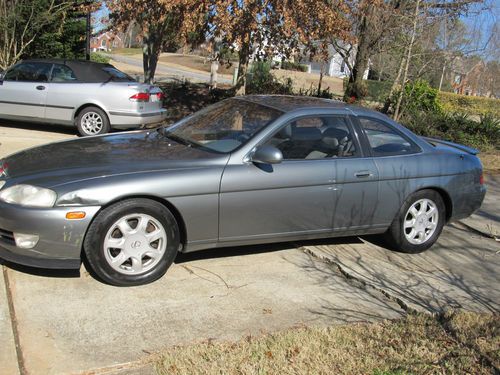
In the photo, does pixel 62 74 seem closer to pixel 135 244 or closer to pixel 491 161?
pixel 135 244

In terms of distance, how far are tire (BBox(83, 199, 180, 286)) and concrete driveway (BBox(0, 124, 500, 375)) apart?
0.13m

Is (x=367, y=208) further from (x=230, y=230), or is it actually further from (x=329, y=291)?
(x=230, y=230)

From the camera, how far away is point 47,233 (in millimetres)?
3865

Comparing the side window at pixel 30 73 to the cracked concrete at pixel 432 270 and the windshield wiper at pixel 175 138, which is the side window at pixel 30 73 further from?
the cracked concrete at pixel 432 270

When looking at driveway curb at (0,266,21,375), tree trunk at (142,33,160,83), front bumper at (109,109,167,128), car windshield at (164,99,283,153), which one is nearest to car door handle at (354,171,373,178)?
car windshield at (164,99,283,153)

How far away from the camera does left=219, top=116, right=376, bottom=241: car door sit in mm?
4484

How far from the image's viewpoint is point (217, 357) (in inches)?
130

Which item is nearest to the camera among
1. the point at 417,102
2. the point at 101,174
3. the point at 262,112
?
the point at 101,174

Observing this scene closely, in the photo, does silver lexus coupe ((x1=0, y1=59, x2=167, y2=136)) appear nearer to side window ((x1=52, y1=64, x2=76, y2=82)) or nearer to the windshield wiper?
side window ((x1=52, y1=64, x2=76, y2=82))

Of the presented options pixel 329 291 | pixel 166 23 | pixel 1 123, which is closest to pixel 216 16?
pixel 166 23

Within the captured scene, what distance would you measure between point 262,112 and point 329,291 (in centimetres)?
174

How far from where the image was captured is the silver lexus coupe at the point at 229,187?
395 cm

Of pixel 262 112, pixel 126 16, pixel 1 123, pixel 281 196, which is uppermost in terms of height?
pixel 126 16

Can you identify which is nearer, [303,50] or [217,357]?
[217,357]
